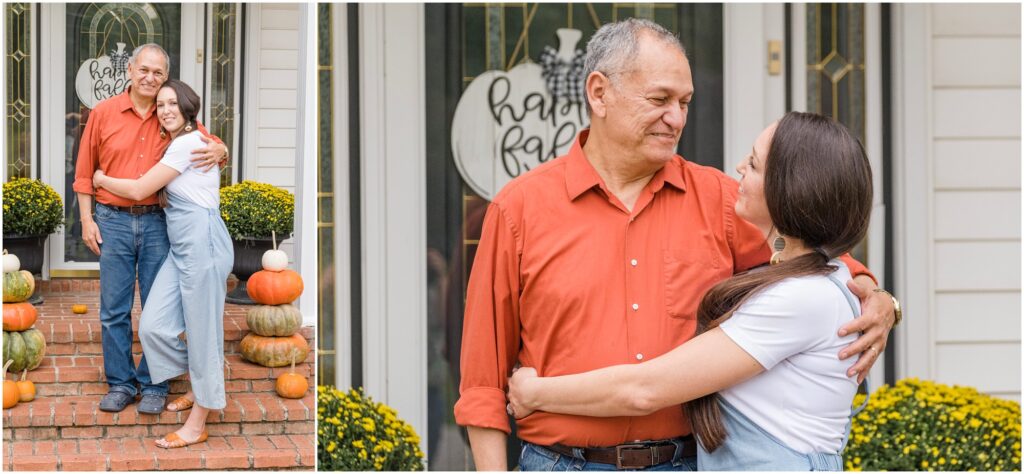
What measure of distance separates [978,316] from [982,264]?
0.71 feet

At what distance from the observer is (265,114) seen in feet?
8.36

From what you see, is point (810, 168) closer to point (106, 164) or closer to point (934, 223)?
point (106, 164)

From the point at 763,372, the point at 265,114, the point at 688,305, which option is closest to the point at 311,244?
the point at 265,114

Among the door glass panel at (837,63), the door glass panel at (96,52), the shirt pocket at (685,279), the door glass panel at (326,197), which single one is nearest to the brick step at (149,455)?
the door glass panel at (96,52)

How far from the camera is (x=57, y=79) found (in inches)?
97.1

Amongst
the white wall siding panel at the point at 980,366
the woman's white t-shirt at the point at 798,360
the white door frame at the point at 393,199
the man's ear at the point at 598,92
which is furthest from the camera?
the white wall siding panel at the point at 980,366

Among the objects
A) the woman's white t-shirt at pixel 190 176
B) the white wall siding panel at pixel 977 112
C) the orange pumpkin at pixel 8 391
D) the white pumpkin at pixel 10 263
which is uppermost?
the white wall siding panel at pixel 977 112

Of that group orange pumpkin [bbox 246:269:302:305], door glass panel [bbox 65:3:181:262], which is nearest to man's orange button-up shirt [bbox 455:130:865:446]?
orange pumpkin [bbox 246:269:302:305]

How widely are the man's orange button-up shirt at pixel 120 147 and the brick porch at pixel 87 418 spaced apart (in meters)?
0.23

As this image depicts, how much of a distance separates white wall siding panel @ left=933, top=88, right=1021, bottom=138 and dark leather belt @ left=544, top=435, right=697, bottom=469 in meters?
2.75

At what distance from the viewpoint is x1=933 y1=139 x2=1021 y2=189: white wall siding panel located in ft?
14.0

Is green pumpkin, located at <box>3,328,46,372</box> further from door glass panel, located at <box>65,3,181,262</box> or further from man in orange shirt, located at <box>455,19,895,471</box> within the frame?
man in orange shirt, located at <box>455,19,895,471</box>

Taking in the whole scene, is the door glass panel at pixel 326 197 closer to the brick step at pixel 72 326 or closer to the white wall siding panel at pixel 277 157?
the white wall siding panel at pixel 277 157

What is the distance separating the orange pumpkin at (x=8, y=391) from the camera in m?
2.43
